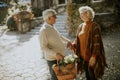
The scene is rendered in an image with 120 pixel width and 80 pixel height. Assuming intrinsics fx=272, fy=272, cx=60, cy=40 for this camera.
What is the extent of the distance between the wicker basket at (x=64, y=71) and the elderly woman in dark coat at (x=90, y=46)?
1.25 ft

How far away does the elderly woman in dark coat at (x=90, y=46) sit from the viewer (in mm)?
5188

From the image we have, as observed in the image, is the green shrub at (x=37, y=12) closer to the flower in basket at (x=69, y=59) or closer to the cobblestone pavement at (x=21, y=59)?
the cobblestone pavement at (x=21, y=59)

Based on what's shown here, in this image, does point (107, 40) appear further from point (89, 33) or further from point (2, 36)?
point (89, 33)

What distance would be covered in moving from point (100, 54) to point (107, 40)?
278 inches

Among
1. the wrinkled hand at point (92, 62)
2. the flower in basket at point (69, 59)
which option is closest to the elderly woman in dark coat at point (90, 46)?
the wrinkled hand at point (92, 62)

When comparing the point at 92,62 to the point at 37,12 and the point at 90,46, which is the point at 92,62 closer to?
the point at 90,46

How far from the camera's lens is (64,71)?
503 centimetres

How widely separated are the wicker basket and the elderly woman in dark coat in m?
0.38

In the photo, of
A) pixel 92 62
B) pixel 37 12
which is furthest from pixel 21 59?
pixel 37 12

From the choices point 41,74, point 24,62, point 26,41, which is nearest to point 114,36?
point 26,41

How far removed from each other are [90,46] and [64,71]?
0.72 meters

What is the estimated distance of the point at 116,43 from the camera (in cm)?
1155

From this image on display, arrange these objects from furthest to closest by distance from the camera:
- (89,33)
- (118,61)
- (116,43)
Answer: (116,43), (118,61), (89,33)

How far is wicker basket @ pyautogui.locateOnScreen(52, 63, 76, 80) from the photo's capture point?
4965 mm
